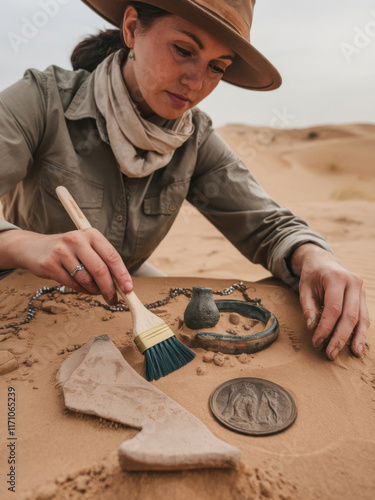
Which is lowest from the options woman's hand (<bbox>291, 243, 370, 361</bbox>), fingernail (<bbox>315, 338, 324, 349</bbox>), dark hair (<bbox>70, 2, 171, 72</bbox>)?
fingernail (<bbox>315, 338, 324, 349</bbox>)

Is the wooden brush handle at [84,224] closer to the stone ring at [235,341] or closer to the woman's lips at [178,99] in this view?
the stone ring at [235,341]

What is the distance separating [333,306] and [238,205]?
43.0 inches

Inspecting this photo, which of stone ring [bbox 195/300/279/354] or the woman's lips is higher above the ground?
the woman's lips

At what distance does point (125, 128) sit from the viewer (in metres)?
2.02

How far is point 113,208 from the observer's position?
2270mm

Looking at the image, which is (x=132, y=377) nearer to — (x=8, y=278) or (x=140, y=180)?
(x=8, y=278)

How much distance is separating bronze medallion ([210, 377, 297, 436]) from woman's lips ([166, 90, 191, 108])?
52.2 inches

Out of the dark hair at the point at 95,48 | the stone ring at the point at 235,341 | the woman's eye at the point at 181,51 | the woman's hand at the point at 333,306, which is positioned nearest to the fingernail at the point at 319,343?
the woman's hand at the point at 333,306

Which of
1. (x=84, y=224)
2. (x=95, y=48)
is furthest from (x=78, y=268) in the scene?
(x=95, y=48)

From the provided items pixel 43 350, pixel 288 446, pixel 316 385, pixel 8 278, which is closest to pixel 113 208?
pixel 8 278

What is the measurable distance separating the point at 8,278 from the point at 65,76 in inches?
46.2

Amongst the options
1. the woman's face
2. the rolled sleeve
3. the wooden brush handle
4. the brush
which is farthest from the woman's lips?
the brush

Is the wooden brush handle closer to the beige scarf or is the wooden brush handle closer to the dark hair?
the beige scarf

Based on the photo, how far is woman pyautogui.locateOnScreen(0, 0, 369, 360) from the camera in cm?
152
